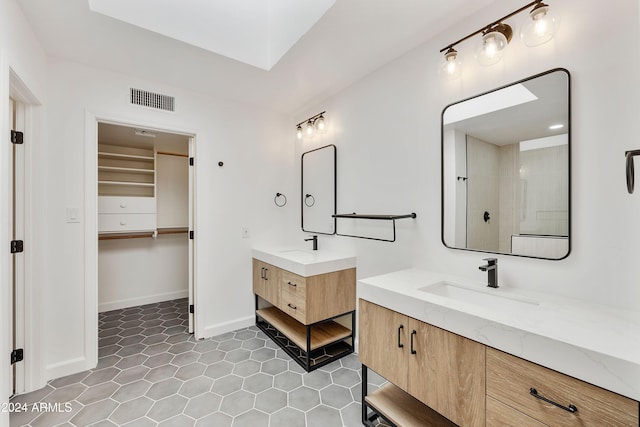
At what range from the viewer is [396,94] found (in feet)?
7.18

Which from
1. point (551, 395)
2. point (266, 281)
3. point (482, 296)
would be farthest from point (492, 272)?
point (266, 281)

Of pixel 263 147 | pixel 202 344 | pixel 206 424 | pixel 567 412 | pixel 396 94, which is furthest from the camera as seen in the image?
pixel 263 147

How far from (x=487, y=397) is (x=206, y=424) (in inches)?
61.8

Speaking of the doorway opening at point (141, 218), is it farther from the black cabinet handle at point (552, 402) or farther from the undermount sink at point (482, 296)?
the black cabinet handle at point (552, 402)

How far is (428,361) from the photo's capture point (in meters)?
1.31

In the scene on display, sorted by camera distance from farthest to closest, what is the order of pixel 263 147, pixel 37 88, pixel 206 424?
pixel 263 147, pixel 37 88, pixel 206 424

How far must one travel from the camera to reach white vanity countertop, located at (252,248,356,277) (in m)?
2.23

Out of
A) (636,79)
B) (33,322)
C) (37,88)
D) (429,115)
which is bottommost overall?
(33,322)

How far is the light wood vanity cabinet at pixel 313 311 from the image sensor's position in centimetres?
224

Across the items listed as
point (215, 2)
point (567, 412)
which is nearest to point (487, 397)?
point (567, 412)

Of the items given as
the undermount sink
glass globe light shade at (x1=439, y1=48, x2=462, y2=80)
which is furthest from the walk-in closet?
the undermount sink

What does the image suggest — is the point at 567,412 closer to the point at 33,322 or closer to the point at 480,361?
the point at 480,361

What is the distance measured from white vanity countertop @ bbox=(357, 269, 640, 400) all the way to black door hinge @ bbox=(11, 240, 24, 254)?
2.48 meters

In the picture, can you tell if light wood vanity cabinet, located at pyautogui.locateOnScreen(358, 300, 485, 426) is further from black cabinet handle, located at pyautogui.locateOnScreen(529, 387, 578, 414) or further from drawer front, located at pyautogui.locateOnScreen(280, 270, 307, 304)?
drawer front, located at pyautogui.locateOnScreen(280, 270, 307, 304)
